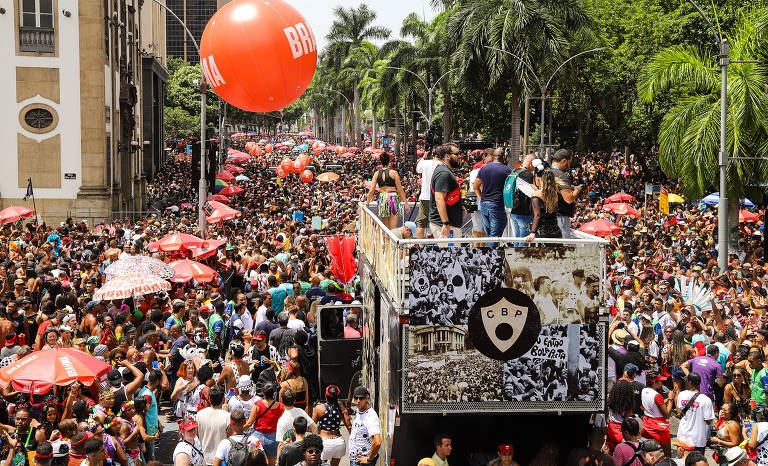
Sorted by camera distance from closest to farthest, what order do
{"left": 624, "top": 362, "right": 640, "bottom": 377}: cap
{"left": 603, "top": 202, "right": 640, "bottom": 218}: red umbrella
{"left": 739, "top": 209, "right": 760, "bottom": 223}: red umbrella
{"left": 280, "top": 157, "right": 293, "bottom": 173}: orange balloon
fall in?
{"left": 624, "top": 362, "right": 640, "bottom": 377}: cap < {"left": 739, "top": 209, "right": 760, "bottom": 223}: red umbrella < {"left": 603, "top": 202, "right": 640, "bottom": 218}: red umbrella < {"left": 280, "top": 157, "right": 293, "bottom": 173}: orange balloon

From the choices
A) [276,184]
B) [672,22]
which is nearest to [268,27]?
[672,22]

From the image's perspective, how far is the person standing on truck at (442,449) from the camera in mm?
8938

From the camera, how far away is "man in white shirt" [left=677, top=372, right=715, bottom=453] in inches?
417

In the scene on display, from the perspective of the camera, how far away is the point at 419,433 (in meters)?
9.20

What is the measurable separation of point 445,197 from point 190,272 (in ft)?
28.3

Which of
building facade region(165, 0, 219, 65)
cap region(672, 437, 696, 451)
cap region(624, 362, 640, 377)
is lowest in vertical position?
cap region(672, 437, 696, 451)

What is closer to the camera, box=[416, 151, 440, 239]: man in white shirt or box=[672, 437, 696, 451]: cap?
box=[672, 437, 696, 451]: cap

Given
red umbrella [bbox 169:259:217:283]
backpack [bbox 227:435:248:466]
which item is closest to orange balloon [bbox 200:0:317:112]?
red umbrella [bbox 169:259:217:283]

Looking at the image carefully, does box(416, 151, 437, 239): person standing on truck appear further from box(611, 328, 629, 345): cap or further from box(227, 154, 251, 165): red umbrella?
box(227, 154, 251, 165): red umbrella

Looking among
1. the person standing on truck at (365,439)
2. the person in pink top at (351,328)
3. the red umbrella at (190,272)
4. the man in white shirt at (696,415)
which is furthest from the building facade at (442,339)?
the red umbrella at (190,272)

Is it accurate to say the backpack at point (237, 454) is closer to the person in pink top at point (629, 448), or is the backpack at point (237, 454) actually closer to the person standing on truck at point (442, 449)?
the person standing on truck at point (442, 449)

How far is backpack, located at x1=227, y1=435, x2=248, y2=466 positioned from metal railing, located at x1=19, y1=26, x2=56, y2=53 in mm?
32554

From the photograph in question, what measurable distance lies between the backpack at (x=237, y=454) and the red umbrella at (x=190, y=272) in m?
8.95

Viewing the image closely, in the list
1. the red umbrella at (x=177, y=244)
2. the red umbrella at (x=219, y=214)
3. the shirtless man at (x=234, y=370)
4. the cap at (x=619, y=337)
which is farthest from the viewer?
the red umbrella at (x=219, y=214)
